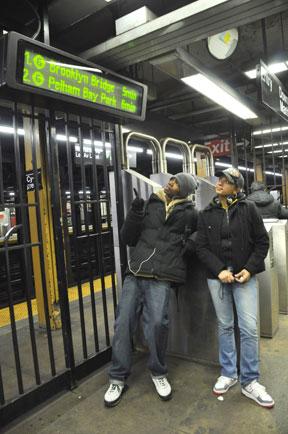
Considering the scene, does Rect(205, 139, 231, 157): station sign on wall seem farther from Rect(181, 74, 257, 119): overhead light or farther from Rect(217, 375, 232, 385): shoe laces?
Rect(217, 375, 232, 385): shoe laces

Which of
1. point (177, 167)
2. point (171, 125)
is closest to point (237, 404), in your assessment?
point (171, 125)

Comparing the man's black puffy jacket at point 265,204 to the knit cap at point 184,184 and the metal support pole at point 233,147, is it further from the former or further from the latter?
the knit cap at point 184,184

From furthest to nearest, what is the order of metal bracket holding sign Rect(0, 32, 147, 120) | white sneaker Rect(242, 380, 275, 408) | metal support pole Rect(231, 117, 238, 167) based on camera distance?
metal support pole Rect(231, 117, 238, 167) < white sneaker Rect(242, 380, 275, 408) < metal bracket holding sign Rect(0, 32, 147, 120)

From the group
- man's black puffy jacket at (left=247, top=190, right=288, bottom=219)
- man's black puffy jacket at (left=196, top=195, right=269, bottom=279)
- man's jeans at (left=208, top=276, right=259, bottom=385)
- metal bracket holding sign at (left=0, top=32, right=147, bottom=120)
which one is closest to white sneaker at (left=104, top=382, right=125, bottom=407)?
man's jeans at (left=208, top=276, right=259, bottom=385)

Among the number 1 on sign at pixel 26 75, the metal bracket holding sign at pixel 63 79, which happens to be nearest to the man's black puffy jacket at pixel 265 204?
the metal bracket holding sign at pixel 63 79

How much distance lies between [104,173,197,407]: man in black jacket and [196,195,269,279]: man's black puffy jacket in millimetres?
287

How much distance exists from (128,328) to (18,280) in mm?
3608

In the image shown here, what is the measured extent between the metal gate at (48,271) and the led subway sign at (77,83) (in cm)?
32

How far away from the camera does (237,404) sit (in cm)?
263

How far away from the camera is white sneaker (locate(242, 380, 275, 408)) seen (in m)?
2.56

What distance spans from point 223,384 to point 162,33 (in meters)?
3.20

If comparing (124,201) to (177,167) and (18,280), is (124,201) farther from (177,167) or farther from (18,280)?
(177,167)

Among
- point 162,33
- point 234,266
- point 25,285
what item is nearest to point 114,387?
point 25,285

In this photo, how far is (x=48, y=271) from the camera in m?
4.57
